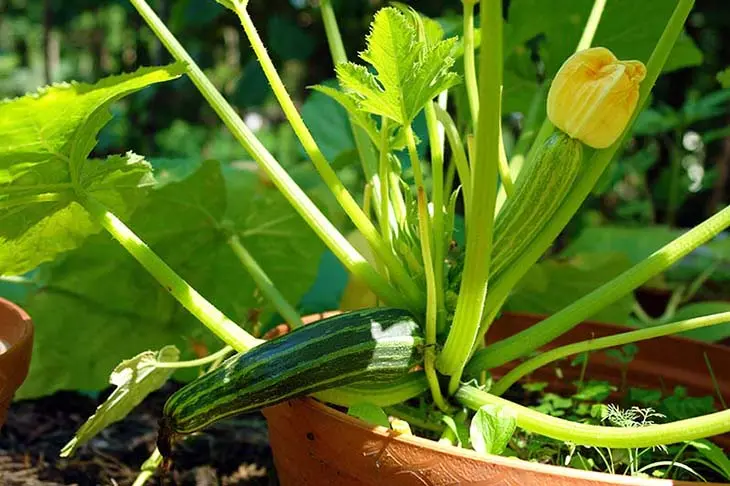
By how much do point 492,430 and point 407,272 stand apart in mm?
222

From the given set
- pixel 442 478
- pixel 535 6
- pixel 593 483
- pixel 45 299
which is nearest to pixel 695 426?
pixel 593 483

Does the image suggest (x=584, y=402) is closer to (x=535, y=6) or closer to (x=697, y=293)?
(x=535, y=6)

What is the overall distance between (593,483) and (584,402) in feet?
1.15

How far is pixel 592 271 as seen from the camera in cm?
133

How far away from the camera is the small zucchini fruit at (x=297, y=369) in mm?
750

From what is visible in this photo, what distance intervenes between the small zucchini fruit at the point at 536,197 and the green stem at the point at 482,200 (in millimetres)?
96

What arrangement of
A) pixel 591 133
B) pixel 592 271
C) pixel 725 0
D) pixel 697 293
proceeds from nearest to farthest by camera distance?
1. pixel 591 133
2. pixel 592 271
3. pixel 697 293
4. pixel 725 0

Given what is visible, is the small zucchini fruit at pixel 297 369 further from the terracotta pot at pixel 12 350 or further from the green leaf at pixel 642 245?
the green leaf at pixel 642 245

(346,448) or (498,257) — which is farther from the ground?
(498,257)

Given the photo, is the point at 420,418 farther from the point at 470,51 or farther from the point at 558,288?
the point at 558,288

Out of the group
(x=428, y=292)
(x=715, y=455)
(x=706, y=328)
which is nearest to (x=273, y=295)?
(x=428, y=292)

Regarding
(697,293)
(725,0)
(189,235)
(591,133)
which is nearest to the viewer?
(591,133)

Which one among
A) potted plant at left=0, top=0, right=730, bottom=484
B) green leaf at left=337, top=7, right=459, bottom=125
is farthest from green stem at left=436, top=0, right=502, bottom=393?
green leaf at left=337, top=7, right=459, bottom=125

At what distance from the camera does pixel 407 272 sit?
0.89m
